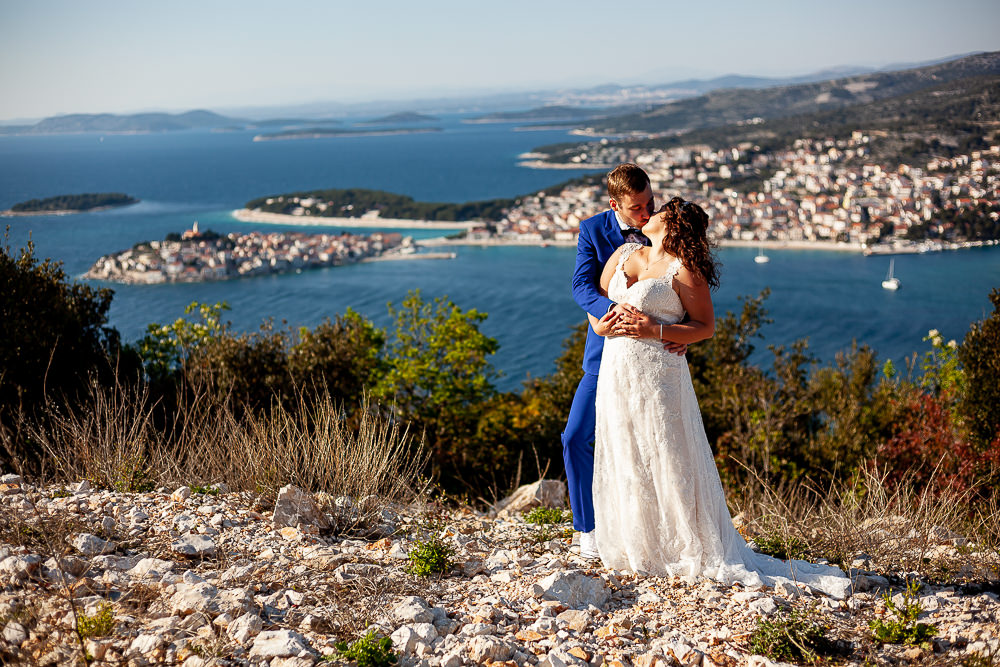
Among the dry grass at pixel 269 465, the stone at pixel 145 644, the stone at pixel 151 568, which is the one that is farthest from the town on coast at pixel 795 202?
the stone at pixel 145 644

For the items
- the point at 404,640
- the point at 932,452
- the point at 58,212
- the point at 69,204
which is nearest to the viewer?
the point at 404,640

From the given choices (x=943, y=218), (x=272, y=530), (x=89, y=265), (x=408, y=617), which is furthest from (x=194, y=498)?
(x=943, y=218)

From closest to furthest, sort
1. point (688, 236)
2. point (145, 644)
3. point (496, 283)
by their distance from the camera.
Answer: point (145, 644) < point (688, 236) < point (496, 283)

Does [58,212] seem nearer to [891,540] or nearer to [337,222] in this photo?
[337,222]

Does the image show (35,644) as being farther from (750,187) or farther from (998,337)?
(750,187)

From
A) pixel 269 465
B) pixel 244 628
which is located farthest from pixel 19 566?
pixel 269 465
